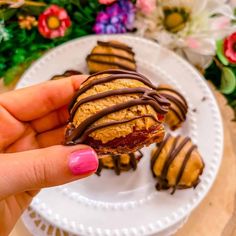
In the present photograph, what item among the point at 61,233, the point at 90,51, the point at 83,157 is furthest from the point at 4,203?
the point at 90,51

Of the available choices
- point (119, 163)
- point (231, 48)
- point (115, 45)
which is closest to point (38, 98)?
point (119, 163)

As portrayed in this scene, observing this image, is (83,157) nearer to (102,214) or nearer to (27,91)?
(27,91)

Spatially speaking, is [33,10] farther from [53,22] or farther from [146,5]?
[146,5]

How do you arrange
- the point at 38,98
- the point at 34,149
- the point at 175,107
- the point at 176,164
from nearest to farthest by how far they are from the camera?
the point at 34,149 → the point at 38,98 → the point at 176,164 → the point at 175,107

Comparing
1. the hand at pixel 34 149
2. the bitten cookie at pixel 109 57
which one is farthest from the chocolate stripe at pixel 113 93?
the bitten cookie at pixel 109 57

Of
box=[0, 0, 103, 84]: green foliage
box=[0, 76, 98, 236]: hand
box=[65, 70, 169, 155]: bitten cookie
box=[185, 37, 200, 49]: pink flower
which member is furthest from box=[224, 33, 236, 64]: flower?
box=[65, 70, 169, 155]: bitten cookie
